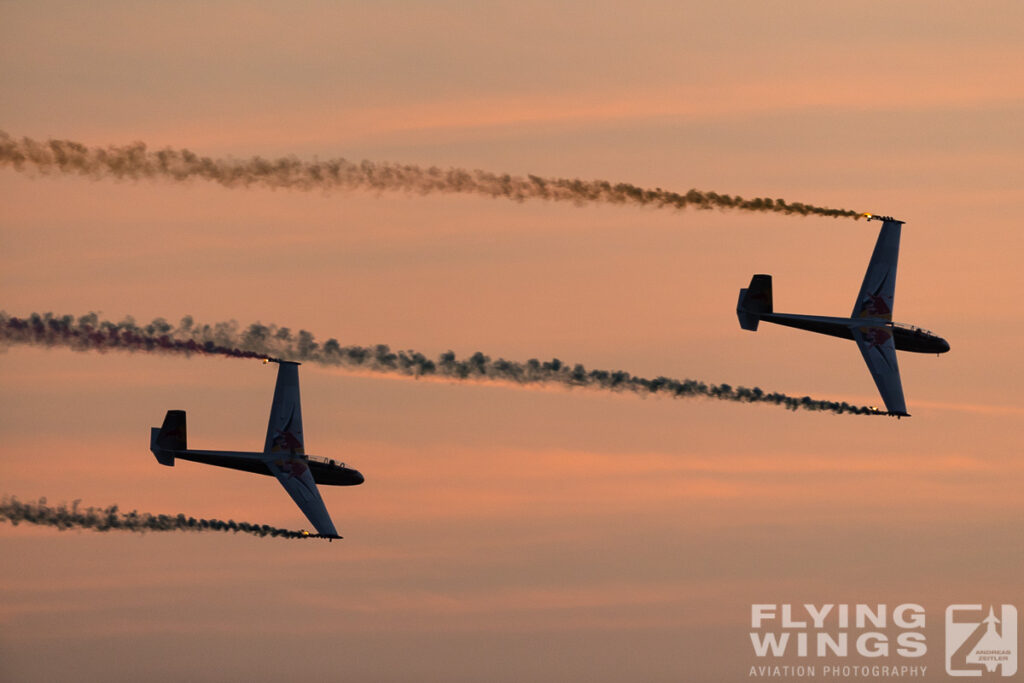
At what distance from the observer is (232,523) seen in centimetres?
12106

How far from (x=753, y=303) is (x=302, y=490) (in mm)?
25247

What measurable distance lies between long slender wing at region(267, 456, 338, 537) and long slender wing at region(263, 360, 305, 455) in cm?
73

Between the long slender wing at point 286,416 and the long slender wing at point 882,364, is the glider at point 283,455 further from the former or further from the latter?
the long slender wing at point 882,364

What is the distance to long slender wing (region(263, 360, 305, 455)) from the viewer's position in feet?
404

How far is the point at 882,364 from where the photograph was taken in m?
122

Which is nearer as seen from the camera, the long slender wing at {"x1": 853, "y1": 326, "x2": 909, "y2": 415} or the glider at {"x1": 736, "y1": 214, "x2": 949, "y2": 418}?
the glider at {"x1": 736, "y1": 214, "x2": 949, "y2": 418}

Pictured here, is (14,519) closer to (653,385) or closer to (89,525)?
Result: (89,525)

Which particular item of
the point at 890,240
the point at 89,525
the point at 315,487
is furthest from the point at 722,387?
the point at 89,525

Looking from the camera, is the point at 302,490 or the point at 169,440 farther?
the point at 302,490

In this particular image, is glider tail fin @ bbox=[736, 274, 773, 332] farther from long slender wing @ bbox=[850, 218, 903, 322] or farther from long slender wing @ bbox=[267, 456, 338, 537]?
long slender wing @ bbox=[267, 456, 338, 537]

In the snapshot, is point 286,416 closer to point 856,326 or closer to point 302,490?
point 302,490

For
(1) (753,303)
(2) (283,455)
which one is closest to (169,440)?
(2) (283,455)

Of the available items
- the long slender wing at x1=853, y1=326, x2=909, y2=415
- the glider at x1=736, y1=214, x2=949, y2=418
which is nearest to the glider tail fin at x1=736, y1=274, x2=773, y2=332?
the glider at x1=736, y1=214, x2=949, y2=418

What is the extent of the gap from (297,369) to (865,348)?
29638 millimetres
